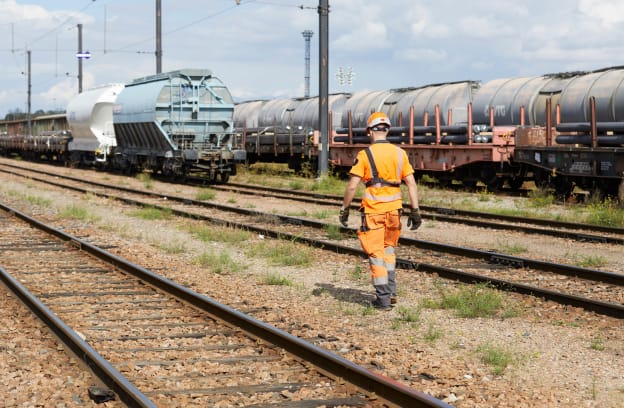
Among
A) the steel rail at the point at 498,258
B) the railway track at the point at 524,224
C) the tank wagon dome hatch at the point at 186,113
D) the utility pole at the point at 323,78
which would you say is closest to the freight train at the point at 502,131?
the utility pole at the point at 323,78

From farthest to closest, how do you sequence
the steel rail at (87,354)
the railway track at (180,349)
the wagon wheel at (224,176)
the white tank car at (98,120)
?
the white tank car at (98,120) → the wagon wheel at (224,176) → the railway track at (180,349) → the steel rail at (87,354)

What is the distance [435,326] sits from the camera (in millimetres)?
7855

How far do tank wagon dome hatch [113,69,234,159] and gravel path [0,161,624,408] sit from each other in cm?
1357

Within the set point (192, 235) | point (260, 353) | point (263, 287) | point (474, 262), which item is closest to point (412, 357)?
point (260, 353)

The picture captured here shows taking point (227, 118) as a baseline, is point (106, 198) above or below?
below

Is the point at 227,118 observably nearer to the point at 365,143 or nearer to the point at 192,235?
the point at 365,143

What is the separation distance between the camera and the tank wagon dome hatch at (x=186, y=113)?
27422mm

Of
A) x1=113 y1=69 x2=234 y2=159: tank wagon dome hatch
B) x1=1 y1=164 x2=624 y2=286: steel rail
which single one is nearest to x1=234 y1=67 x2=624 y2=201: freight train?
x1=113 y1=69 x2=234 y2=159: tank wagon dome hatch

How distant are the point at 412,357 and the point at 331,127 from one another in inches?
996

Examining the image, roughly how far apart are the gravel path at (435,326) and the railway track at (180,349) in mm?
412

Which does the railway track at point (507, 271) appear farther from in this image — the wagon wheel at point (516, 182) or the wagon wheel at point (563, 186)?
the wagon wheel at point (516, 182)

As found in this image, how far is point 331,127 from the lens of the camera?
31.6 metres

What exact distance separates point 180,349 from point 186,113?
21379mm

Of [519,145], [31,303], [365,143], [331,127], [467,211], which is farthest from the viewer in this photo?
[331,127]
